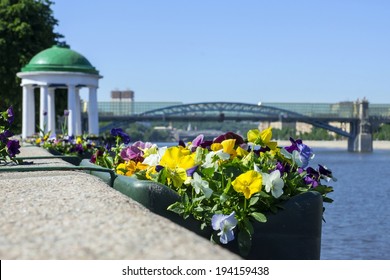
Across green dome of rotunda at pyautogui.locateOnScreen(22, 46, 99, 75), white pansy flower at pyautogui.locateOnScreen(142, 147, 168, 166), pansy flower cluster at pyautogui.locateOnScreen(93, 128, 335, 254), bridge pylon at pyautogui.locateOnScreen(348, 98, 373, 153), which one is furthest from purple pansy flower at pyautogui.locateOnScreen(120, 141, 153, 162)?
bridge pylon at pyautogui.locateOnScreen(348, 98, 373, 153)

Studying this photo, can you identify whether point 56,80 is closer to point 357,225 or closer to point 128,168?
point 357,225

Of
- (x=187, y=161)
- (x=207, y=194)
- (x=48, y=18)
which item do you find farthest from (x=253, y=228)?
(x=48, y=18)

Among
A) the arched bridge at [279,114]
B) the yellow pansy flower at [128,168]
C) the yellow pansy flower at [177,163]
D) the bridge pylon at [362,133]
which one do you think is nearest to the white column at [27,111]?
the yellow pansy flower at [128,168]

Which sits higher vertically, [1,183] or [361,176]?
[1,183]

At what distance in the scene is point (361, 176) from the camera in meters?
52.3

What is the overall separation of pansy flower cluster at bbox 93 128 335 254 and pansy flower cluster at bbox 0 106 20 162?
2910 mm

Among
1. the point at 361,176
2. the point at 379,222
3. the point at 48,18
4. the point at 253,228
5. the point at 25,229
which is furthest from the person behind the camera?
the point at 361,176

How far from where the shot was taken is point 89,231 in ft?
8.99

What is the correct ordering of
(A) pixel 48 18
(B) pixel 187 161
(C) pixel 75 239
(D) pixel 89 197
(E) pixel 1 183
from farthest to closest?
(A) pixel 48 18
(E) pixel 1 183
(B) pixel 187 161
(D) pixel 89 197
(C) pixel 75 239

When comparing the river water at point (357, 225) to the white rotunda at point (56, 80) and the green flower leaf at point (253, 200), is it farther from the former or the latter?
the green flower leaf at point (253, 200)

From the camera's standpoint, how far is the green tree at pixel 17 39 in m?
39.2

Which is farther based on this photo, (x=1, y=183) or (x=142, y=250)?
(x=1, y=183)

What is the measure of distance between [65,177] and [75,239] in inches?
89.4

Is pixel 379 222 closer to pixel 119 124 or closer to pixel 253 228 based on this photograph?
pixel 253 228
